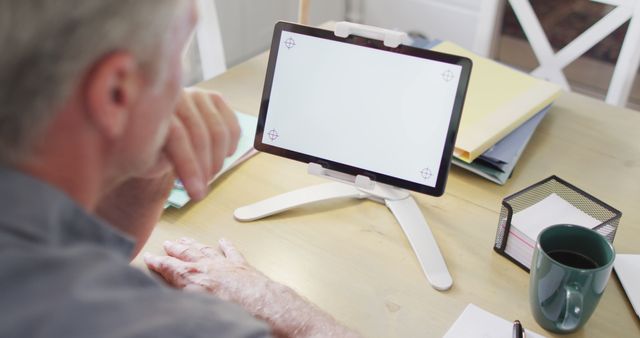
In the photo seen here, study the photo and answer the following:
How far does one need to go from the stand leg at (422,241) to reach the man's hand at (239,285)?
0.19m

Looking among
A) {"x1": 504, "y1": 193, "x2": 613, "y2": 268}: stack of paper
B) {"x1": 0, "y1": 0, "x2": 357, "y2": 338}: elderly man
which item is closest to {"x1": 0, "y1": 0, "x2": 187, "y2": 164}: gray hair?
{"x1": 0, "y1": 0, "x2": 357, "y2": 338}: elderly man

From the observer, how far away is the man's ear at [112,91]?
1.67 feet

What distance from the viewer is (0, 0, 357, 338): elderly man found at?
47 cm

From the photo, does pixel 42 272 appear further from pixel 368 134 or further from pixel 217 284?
pixel 368 134

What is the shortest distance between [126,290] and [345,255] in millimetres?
546

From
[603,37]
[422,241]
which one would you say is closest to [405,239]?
[422,241]

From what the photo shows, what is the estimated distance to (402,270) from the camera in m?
1.00

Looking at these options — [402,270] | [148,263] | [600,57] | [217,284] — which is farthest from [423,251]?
[600,57]

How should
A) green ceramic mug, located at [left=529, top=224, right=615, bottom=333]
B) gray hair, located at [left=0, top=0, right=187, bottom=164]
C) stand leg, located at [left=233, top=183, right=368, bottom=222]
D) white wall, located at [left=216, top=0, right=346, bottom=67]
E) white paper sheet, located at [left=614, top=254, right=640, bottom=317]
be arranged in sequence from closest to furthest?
1. gray hair, located at [left=0, top=0, right=187, bottom=164]
2. green ceramic mug, located at [left=529, top=224, right=615, bottom=333]
3. white paper sheet, located at [left=614, top=254, right=640, bottom=317]
4. stand leg, located at [left=233, top=183, right=368, bottom=222]
5. white wall, located at [left=216, top=0, right=346, bottom=67]

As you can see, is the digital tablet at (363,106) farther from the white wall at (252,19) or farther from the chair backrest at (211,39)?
the white wall at (252,19)

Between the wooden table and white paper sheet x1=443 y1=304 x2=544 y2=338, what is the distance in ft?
0.05

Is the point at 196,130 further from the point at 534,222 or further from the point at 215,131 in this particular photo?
the point at 534,222

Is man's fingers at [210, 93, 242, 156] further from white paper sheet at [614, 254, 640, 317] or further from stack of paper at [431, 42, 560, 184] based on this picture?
white paper sheet at [614, 254, 640, 317]

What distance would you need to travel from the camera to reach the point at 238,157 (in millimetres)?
1232
